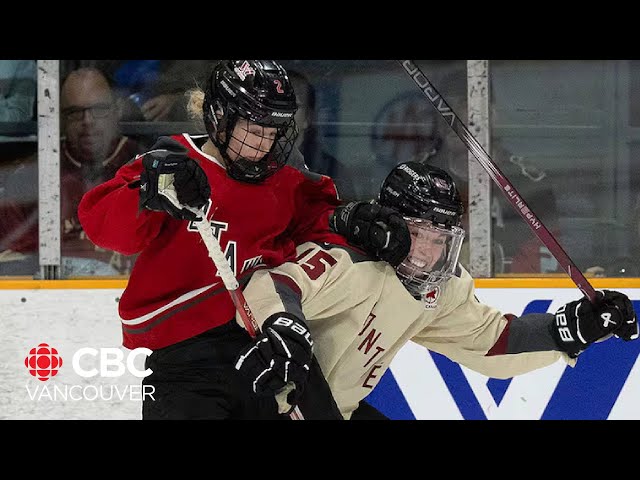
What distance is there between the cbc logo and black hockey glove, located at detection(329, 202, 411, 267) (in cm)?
116

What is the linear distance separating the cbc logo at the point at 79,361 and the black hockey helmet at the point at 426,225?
117 cm

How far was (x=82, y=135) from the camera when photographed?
3633 mm

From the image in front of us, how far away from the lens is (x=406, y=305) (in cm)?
266

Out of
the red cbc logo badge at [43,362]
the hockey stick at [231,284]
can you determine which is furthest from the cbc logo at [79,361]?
the hockey stick at [231,284]

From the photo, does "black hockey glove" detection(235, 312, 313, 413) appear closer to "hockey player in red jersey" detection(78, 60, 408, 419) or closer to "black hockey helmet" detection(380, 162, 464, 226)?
"hockey player in red jersey" detection(78, 60, 408, 419)

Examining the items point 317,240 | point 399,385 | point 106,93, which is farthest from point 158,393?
point 106,93

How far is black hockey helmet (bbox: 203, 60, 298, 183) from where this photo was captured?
2365mm

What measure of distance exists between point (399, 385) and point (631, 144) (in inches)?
43.7

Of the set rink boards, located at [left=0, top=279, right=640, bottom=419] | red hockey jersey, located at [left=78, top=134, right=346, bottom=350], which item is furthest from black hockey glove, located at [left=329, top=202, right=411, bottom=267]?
rink boards, located at [left=0, top=279, right=640, bottom=419]

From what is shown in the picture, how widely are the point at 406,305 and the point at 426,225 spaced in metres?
0.19

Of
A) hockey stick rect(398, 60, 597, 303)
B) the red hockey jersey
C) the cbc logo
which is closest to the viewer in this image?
the red hockey jersey

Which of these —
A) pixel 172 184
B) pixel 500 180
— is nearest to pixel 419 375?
pixel 500 180

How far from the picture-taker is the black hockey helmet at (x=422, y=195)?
2.62 m

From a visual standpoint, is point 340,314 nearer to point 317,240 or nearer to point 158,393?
point 317,240
